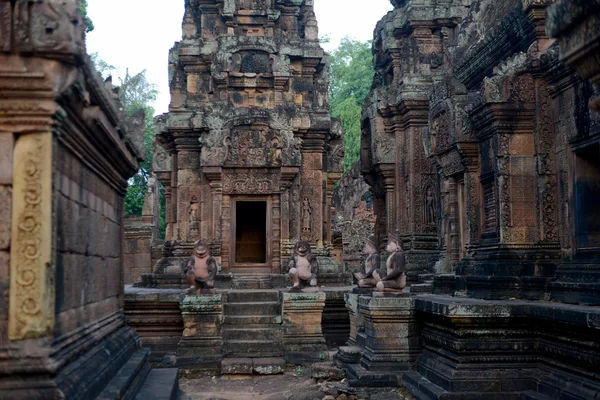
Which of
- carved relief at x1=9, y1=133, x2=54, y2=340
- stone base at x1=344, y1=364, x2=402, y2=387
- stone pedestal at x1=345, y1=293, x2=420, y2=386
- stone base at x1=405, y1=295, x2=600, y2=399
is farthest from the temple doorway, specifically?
carved relief at x1=9, y1=133, x2=54, y2=340

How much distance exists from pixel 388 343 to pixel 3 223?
242 inches

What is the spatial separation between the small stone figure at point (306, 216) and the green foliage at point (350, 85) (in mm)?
22032

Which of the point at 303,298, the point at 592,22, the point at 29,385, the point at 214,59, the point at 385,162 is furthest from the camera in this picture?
the point at 385,162

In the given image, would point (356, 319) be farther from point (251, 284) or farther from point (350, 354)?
point (251, 284)

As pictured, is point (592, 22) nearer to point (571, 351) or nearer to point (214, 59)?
point (571, 351)

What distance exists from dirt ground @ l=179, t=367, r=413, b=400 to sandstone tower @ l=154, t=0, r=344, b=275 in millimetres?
4145

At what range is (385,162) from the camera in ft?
57.2

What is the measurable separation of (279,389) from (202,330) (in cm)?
201

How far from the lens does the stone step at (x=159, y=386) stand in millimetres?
5250

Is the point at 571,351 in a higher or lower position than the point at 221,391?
higher

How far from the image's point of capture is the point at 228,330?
11.1 metres

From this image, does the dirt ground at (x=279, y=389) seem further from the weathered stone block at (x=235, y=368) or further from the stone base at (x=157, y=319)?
the stone base at (x=157, y=319)

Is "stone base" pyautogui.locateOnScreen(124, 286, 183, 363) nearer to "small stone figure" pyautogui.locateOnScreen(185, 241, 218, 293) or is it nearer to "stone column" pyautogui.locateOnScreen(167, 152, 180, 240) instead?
"small stone figure" pyautogui.locateOnScreen(185, 241, 218, 293)

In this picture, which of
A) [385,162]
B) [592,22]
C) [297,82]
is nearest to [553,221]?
[592,22]
